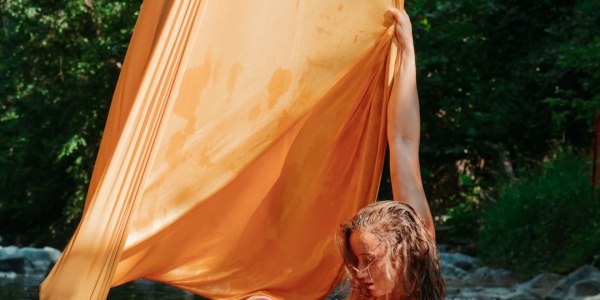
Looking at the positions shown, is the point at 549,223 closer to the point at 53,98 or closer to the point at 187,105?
the point at 187,105

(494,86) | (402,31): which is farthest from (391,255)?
(494,86)

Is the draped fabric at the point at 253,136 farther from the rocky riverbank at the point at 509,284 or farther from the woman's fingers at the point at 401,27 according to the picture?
A: the rocky riverbank at the point at 509,284

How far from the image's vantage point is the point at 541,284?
47.6 feet

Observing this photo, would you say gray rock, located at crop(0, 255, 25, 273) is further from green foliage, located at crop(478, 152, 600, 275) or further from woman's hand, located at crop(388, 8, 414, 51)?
woman's hand, located at crop(388, 8, 414, 51)

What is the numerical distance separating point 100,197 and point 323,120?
958 millimetres

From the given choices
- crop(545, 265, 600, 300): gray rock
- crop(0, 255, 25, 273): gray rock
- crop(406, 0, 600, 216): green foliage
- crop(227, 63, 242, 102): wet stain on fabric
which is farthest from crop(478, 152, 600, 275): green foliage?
crop(227, 63, 242, 102): wet stain on fabric

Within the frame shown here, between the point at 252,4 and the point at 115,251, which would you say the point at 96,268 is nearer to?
the point at 115,251

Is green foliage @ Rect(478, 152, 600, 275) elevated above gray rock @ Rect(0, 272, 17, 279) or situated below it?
above

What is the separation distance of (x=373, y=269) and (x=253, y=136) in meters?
1.05

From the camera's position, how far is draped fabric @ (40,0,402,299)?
3.69 metres

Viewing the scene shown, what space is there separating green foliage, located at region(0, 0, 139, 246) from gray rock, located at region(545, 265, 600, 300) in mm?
13414

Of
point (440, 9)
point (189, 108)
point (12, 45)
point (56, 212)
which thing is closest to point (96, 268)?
point (189, 108)

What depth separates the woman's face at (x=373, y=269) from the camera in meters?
3.00

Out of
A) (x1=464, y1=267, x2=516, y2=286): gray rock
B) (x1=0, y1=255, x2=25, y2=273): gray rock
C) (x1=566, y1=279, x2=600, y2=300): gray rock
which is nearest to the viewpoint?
(x1=566, y1=279, x2=600, y2=300): gray rock
